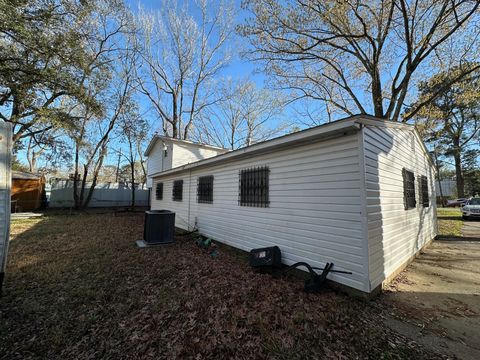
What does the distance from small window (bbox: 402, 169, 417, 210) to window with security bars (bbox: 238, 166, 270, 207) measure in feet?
10.8

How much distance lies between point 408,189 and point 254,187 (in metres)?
3.87

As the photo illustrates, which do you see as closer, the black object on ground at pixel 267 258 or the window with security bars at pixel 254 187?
the black object on ground at pixel 267 258

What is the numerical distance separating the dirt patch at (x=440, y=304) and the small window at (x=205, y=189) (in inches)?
211

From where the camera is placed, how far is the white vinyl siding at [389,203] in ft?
11.2

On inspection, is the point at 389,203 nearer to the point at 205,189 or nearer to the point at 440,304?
the point at 440,304

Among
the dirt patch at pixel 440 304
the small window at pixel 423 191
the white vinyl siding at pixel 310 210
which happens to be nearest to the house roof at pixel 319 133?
the white vinyl siding at pixel 310 210

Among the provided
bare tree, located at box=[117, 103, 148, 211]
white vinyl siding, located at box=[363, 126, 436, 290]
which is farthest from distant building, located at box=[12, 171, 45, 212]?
white vinyl siding, located at box=[363, 126, 436, 290]

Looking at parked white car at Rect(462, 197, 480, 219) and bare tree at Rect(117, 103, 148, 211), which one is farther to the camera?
bare tree at Rect(117, 103, 148, 211)

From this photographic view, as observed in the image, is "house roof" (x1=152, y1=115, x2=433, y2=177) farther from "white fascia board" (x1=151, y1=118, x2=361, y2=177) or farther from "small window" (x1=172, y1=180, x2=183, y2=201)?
"small window" (x1=172, y1=180, x2=183, y2=201)

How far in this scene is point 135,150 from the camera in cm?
1872

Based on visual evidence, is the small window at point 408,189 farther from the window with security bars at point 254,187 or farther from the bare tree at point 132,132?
the bare tree at point 132,132

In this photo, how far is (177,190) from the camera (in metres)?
9.81

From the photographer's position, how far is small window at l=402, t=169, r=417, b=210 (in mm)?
4941

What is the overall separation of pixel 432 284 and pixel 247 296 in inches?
146
